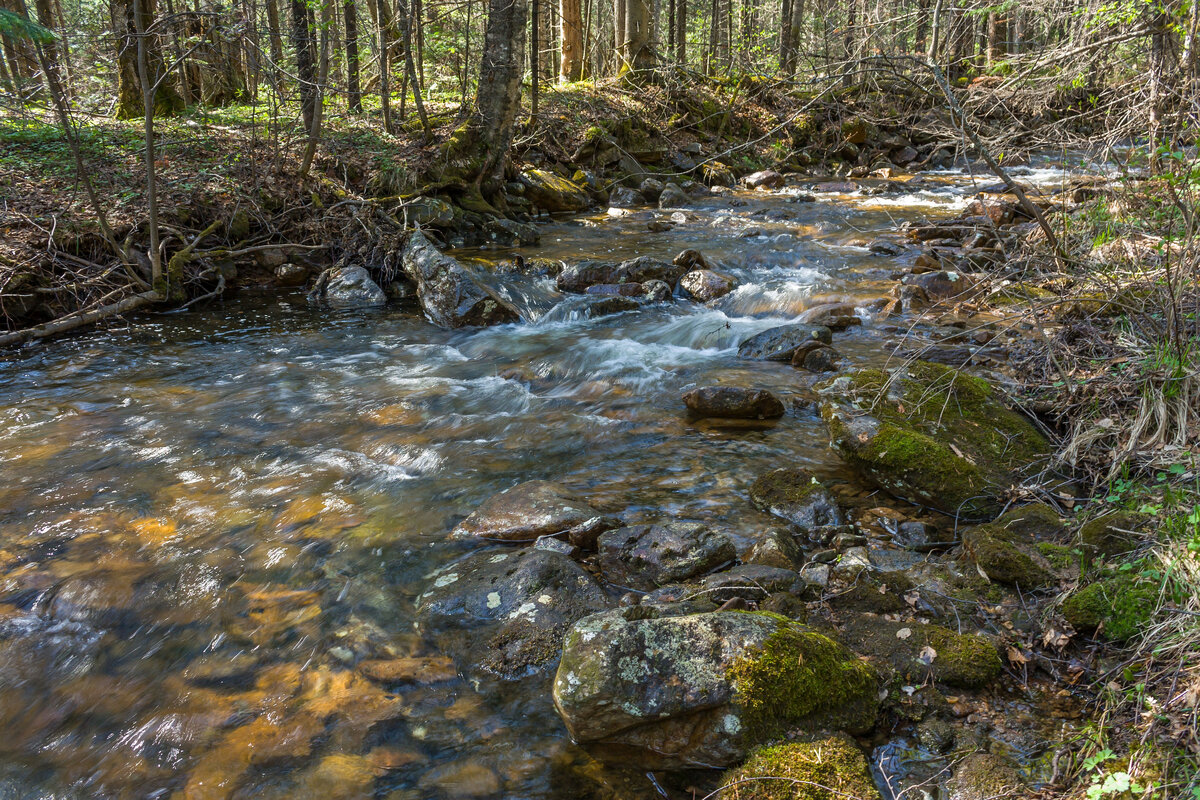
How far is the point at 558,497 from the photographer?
15.5 ft

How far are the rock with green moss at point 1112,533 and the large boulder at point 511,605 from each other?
2.48m

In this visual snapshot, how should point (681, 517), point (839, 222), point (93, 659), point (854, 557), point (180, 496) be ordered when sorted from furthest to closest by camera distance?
point (839, 222) < point (180, 496) < point (681, 517) < point (854, 557) < point (93, 659)

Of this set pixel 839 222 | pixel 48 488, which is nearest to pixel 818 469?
pixel 48 488

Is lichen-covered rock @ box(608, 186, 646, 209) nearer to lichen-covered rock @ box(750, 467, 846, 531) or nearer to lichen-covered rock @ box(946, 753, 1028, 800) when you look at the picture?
lichen-covered rock @ box(750, 467, 846, 531)

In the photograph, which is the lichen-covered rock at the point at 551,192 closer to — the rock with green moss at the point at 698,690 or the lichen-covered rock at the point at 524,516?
the lichen-covered rock at the point at 524,516

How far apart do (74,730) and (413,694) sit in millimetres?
1494

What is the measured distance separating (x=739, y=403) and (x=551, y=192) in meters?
10.3

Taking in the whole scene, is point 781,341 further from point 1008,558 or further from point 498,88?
point 498,88

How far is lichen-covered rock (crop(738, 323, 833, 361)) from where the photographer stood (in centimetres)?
760

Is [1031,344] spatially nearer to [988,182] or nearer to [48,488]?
[48,488]

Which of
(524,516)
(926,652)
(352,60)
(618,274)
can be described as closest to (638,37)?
(352,60)

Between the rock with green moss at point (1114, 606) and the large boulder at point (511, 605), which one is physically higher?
the rock with green moss at point (1114, 606)

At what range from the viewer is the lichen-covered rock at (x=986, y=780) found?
248 cm

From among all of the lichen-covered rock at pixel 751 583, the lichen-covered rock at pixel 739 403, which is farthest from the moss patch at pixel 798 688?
the lichen-covered rock at pixel 739 403
